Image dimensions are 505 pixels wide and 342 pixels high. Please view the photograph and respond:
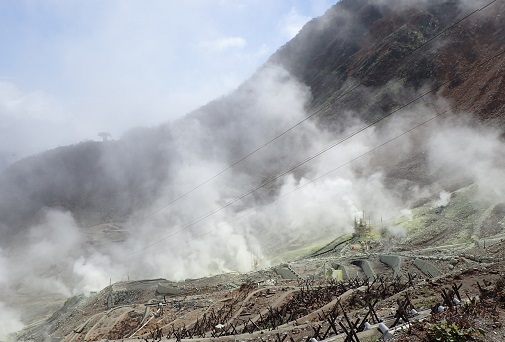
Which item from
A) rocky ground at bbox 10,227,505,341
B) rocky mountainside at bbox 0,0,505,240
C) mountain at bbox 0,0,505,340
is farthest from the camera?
rocky mountainside at bbox 0,0,505,240

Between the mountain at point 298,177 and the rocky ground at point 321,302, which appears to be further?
the mountain at point 298,177

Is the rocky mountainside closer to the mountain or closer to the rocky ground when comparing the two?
the mountain

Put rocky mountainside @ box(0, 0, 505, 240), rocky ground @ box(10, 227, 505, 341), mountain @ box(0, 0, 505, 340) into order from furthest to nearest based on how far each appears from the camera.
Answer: rocky mountainside @ box(0, 0, 505, 240), mountain @ box(0, 0, 505, 340), rocky ground @ box(10, 227, 505, 341)

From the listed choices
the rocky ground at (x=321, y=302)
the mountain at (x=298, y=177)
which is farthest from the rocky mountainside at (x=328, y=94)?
the rocky ground at (x=321, y=302)

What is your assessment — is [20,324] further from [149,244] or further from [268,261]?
[268,261]

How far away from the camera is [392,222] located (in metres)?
33.5

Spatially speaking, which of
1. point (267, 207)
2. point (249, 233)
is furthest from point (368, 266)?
point (267, 207)

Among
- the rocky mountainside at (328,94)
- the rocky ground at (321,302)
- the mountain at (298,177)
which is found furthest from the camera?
the rocky mountainside at (328,94)

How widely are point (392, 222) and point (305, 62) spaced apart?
5645 cm

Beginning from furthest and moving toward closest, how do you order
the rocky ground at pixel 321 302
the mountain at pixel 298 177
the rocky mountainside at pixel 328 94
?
the rocky mountainside at pixel 328 94
the mountain at pixel 298 177
the rocky ground at pixel 321 302

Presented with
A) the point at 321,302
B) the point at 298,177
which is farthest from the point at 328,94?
the point at 321,302

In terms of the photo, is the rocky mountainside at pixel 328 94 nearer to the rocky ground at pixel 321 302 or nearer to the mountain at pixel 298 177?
the mountain at pixel 298 177

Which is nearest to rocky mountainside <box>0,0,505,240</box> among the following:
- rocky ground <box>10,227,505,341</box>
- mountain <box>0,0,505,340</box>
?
mountain <box>0,0,505,340</box>

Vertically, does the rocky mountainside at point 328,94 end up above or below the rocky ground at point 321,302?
above
